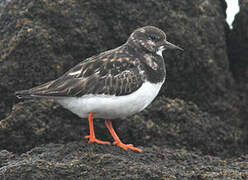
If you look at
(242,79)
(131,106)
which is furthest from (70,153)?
(242,79)

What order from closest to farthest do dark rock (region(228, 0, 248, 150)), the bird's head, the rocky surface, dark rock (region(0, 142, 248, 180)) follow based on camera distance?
dark rock (region(0, 142, 248, 180))
the bird's head
the rocky surface
dark rock (region(228, 0, 248, 150))

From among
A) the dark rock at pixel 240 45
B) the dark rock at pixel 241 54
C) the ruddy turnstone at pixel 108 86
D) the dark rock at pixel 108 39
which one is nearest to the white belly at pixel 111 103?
the ruddy turnstone at pixel 108 86

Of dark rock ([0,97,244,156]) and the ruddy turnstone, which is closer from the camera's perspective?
the ruddy turnstone

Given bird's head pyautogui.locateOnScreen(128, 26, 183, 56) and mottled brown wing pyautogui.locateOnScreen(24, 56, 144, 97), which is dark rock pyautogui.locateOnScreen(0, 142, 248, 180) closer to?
mottled brown wing pyautogui.locateOnScreen(24, 56, 144, 97)

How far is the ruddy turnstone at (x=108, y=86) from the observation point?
21.7ft

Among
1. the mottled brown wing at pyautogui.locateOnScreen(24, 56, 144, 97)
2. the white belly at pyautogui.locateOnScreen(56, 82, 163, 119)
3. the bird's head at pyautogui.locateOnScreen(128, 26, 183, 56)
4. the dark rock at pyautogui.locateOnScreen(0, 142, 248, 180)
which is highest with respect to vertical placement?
the bird's head at pyautogui.locateOnScreen(128, 26, 183, 56)

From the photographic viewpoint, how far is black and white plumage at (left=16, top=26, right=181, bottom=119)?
261 inches

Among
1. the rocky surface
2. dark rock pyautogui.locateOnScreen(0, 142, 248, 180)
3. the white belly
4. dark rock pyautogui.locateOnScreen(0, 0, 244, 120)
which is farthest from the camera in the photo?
dark rock pyautogui.locateOnScreen(0, 0, 244, 120)

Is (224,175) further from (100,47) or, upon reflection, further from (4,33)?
(4,33)

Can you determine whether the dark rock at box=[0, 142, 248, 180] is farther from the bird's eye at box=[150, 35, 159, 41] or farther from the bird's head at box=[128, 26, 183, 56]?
the bird's eye at box=[150, 35, 159, 41]

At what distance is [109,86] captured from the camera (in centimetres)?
667

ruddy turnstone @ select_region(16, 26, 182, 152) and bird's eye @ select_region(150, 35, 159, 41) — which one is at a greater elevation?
bird's eye @ select_region(150, 35, 159, 41)

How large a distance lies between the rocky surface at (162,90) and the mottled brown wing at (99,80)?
916 millimetres

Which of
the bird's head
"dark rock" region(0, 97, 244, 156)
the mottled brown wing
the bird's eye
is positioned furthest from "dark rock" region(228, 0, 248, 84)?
the mottled brown wing
